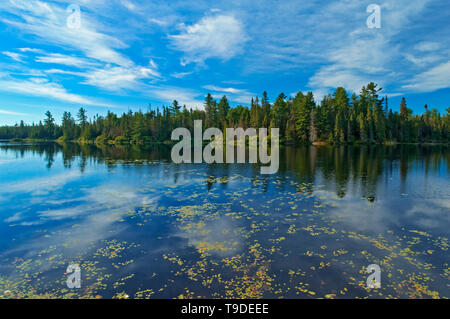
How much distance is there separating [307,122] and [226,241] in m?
91.6

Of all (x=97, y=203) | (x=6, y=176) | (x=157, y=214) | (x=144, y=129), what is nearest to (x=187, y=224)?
(x=157, y=214)

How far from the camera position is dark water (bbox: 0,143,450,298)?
25.0 ft

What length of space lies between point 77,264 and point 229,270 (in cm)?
551

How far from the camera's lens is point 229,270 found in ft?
27.7

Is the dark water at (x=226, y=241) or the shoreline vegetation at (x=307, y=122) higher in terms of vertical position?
the shoreline vegetation at (x=307, y=122)

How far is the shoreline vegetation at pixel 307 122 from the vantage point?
3750 inches

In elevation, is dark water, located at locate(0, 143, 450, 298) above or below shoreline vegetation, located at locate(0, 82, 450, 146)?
below

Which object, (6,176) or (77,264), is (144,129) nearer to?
(6,176)

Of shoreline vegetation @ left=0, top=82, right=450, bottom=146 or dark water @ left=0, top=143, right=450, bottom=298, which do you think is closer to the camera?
dark water @ left=0, top=143, right=450, bottom=298

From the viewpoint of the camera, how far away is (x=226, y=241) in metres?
10.8

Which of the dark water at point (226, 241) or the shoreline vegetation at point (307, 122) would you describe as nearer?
the dark water at point (226, 241)

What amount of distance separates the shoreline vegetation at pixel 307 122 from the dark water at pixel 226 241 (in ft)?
254

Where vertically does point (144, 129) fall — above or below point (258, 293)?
above

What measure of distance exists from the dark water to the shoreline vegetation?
254 feet
